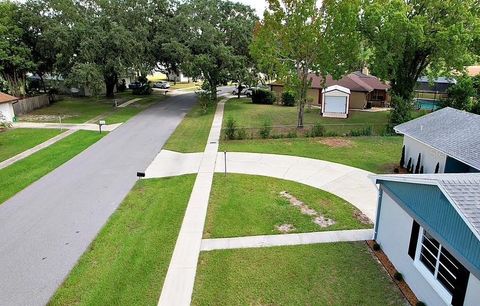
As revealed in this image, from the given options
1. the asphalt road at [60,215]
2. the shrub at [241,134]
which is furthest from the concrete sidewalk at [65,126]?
the shrub at [241,134]

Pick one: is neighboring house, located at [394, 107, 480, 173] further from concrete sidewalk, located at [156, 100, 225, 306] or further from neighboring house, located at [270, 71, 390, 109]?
neighboring house, located at [270, 71, 390, 109]

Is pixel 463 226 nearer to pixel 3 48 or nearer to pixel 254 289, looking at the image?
pixel 254 289

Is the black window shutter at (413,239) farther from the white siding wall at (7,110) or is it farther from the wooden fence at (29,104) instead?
the wooden fence at (29,104)

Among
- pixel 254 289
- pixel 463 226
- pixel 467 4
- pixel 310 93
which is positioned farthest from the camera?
pixel 310 93

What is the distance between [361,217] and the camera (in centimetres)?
1276

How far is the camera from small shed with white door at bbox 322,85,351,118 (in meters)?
32.2

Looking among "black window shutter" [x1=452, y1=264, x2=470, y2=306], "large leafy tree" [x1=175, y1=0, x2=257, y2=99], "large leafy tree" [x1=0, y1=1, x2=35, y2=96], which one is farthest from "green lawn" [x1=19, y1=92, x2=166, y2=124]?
"black window shutter" [x1=452, y1=264, x2=470, y2=306]

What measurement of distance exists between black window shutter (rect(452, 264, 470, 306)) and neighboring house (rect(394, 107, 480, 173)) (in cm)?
627

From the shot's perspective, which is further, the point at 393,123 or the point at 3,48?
the point at 3,48

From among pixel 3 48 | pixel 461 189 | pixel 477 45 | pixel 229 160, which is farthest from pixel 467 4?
pixel 3 48

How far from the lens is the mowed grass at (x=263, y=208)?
12.1 m

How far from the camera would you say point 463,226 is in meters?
6.92

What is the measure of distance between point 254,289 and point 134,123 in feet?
73.2

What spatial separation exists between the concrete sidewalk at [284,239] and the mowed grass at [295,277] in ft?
0.91
